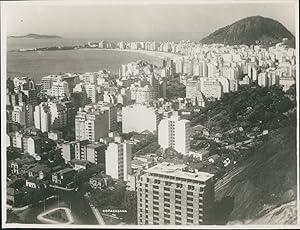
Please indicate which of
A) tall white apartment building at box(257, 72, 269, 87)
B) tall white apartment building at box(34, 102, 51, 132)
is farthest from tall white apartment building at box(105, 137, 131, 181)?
tall white apartment building at box(257, 72, 269, 87)

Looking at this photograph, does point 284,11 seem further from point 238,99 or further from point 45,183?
point 45,183

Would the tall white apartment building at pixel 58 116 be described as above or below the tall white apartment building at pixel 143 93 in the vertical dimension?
below

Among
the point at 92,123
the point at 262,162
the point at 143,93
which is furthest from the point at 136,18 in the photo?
the point at 262,162

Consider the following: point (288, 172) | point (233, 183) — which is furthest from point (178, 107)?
point (288, 172)

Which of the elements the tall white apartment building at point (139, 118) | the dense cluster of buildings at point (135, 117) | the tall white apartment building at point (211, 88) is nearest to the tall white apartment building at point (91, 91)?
the dense cluster of buildings at point (135, 117)

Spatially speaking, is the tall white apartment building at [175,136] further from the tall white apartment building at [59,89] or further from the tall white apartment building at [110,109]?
the tall white apartment building at [59,89]

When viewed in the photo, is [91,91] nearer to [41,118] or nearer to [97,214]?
[41,118]

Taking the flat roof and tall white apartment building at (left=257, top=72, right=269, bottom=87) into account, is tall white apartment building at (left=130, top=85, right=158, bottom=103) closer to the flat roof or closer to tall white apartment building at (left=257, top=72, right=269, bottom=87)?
the flat roof
